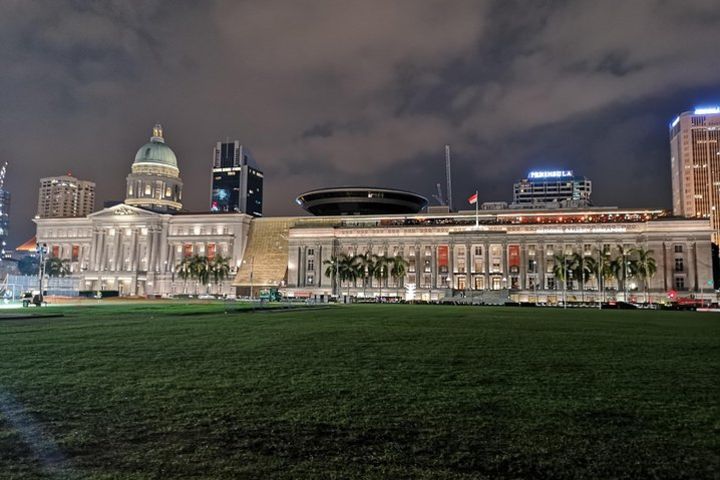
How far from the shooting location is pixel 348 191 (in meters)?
154

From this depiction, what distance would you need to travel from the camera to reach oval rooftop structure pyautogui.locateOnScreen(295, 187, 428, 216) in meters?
154

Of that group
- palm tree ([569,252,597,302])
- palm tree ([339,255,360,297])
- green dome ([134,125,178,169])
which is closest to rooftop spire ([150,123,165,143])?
green dome ([134,125,178,169])

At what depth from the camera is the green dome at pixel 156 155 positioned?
156m

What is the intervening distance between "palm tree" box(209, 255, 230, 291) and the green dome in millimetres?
42887

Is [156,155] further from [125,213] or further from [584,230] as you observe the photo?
[584,230]

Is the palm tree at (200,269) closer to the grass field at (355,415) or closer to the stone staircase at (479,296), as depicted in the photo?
the stone staircase at (479,296)

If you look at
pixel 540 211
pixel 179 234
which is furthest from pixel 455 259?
pixel 179 234

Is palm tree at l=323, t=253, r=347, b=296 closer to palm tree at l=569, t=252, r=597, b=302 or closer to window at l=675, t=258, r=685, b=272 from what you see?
palm tree at l=569, t=252, r=597, b=302

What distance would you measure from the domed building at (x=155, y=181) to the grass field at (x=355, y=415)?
5704 inches

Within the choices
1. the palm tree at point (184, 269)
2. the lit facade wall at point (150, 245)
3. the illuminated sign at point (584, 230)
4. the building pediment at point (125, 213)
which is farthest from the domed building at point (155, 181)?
the illuminated sign at point (584, 230)

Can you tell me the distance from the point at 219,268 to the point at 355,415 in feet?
414

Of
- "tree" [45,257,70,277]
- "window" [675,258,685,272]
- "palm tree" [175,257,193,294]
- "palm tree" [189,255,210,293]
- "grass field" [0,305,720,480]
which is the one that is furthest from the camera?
"tree" [45,257,70,277]

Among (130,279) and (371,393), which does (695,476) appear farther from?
(130,279)

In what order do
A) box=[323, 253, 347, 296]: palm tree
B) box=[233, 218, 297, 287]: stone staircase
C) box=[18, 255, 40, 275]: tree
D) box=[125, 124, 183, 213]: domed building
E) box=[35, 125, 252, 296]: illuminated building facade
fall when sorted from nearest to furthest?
box=[323, 253, 347, 296]: palm tree < box=[233, 218, 297, 287]: stone staircase < box=[35, 125, 252, 296]: illuminated building facade < box=[18, 255, 40, 275]: tree < box=[125, 124, 183, 213]: domed building
